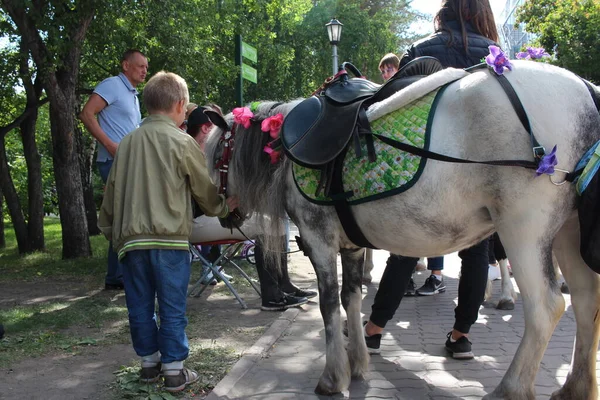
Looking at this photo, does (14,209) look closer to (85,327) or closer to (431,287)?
(85,327)

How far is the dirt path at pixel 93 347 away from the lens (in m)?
3.88

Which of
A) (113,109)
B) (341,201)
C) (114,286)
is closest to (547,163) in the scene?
(341,201)

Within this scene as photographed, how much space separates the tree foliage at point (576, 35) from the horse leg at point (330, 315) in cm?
2502

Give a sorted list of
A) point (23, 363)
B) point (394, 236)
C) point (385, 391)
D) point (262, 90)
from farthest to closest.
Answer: point (262, 90), point (23, 363), point (385, 391), point (394, 236)

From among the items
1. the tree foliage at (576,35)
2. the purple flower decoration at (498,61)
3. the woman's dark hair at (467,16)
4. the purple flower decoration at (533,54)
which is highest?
the tree foliage at (576,35)

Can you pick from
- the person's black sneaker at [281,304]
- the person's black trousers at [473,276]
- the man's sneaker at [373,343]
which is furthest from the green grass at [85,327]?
the person's black trousers at [473,276]

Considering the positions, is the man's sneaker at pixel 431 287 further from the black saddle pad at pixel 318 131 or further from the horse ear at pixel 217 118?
the black saddle pad at pixel 318 131

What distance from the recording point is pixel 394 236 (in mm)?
3289

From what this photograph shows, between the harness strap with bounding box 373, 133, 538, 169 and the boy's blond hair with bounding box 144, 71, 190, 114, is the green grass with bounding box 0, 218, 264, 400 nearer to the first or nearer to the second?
the boy's blond hair with bounding box 144, 71, 190, 114

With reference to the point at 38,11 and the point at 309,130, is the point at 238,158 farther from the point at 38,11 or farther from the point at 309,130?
the point at 38,11

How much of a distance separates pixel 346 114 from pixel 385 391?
5.79ft

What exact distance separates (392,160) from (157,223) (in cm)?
146

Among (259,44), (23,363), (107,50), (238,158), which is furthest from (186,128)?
(259,44)

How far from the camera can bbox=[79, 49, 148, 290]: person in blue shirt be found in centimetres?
610
